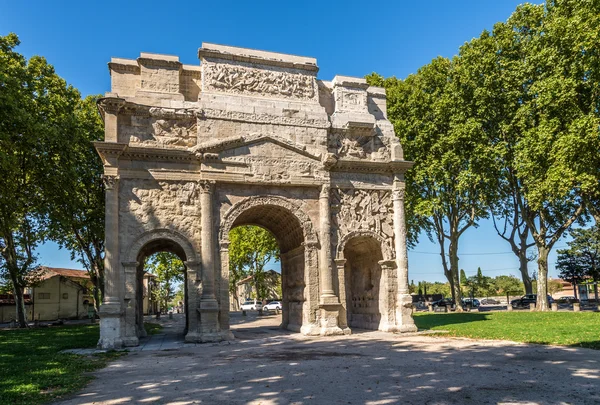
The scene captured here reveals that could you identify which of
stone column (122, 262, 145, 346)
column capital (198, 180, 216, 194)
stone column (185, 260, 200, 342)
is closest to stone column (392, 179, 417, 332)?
column capital (198, 180, 216, 194)

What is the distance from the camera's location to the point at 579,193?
24.6 metres

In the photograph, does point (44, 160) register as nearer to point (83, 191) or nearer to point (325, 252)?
point (83, 191)

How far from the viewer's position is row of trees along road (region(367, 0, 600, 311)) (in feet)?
73.5

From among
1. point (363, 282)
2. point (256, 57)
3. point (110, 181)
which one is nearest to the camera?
point (110, 181)

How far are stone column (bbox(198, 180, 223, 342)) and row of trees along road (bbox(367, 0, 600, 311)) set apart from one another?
51.0 feet

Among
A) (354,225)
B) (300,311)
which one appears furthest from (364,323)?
(354,225)

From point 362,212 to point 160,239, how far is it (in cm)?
834

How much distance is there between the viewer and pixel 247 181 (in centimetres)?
1856

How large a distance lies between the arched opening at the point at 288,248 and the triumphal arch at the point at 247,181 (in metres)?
0.12

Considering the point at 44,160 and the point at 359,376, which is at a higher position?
the point at 44,160

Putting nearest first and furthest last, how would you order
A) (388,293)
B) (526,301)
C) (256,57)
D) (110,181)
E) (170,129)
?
(110,181)
(170,129)
(256,57)
(388,293)
(526,301)

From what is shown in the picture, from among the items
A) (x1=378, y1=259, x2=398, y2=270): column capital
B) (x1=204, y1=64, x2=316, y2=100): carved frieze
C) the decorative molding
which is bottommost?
(x1=378, y1=259, x2=398, y2=270): column capital

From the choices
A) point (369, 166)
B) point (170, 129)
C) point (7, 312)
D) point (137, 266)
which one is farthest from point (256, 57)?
point (7, 312)

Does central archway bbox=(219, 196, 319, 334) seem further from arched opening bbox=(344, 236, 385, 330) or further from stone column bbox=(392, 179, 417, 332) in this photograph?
stone column bbox=(392, 179, 417, 332)
